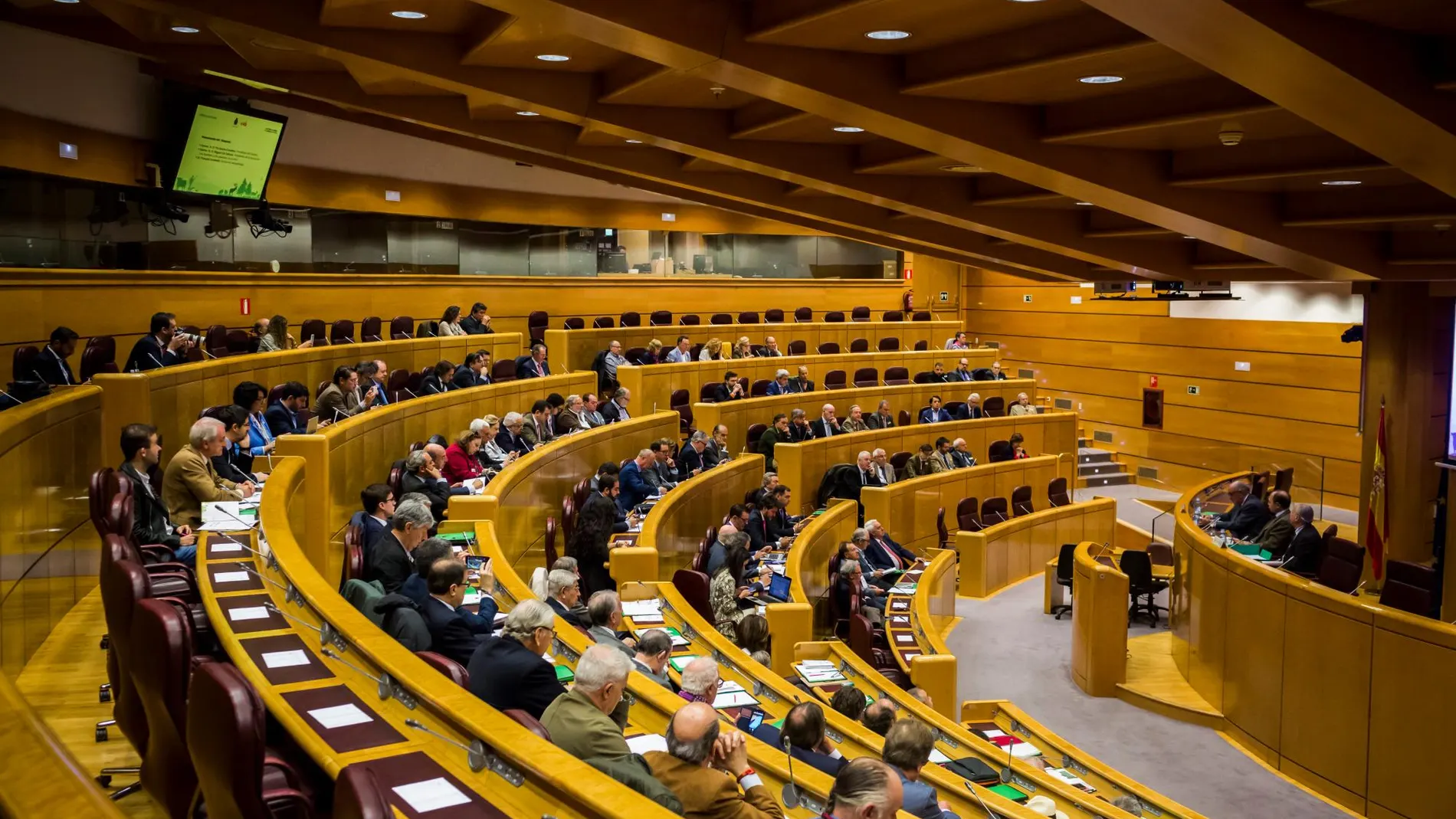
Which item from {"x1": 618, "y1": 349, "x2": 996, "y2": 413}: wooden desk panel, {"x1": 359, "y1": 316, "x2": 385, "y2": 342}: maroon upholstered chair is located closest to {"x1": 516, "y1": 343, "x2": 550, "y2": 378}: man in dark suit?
{"x1": 618, "y1": 349, "x2": 996, "y2": 413}: wooden desk panel

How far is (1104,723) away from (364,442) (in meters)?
5.87

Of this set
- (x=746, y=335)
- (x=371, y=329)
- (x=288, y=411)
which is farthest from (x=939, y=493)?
(x=288, y=411)

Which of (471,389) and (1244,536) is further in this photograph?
(1244,536)

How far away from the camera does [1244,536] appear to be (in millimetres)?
10508

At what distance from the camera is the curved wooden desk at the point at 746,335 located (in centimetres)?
1362

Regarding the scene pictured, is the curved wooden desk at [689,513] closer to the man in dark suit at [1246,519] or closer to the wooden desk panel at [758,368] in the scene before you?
the wooden desk panel at [758,368]

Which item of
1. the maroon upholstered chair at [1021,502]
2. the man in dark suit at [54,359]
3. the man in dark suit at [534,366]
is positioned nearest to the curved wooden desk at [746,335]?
the man in dark suit at [534,366]

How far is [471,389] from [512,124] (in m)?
2.34

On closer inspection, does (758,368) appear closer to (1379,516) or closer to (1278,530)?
(1278,530)

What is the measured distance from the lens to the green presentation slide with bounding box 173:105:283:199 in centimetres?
1090

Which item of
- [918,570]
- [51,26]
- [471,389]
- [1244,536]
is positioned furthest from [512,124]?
[1244,536]

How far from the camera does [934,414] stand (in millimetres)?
15023

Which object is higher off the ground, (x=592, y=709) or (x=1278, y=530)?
(x=592, y=709)

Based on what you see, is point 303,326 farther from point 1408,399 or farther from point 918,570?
point 1408,399
